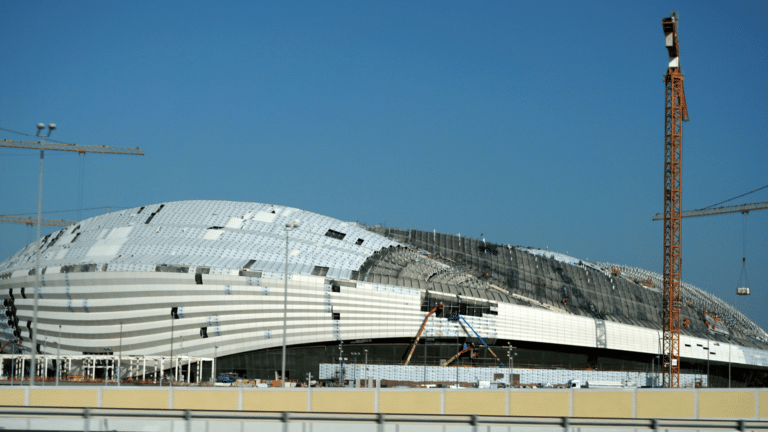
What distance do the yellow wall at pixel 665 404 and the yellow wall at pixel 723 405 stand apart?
0.59 meters

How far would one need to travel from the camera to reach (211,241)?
306ft

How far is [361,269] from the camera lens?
90875 mm

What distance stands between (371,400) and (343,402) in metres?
1.25

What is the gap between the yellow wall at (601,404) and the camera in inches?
1373

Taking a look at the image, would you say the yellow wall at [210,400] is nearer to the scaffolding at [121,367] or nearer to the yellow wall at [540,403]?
the yellow wall at [540,403]

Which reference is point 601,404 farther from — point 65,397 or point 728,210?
point 728,210

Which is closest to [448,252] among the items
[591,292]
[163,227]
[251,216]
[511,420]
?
[591,292]

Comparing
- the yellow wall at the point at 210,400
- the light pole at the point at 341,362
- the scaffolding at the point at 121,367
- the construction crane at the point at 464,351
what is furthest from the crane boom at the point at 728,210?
the yellow wall at the point at 210,400

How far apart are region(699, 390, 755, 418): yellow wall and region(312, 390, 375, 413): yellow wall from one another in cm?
1563

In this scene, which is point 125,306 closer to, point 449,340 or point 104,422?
point 449,340

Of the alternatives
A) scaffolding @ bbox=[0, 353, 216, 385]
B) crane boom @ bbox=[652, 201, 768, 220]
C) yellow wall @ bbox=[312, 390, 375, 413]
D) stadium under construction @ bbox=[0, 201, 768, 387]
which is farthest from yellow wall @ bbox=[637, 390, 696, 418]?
crane boom @ bbox=[652, 201, 768, 220]

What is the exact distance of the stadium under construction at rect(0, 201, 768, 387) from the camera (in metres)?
86.1

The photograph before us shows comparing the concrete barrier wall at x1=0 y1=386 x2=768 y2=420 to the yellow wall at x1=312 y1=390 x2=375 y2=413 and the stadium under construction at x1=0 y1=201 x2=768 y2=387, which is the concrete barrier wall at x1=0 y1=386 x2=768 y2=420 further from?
the stadium under construction at x1=0 y1=201 x2=768 y2=387

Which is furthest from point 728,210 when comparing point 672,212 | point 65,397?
point 65,397
